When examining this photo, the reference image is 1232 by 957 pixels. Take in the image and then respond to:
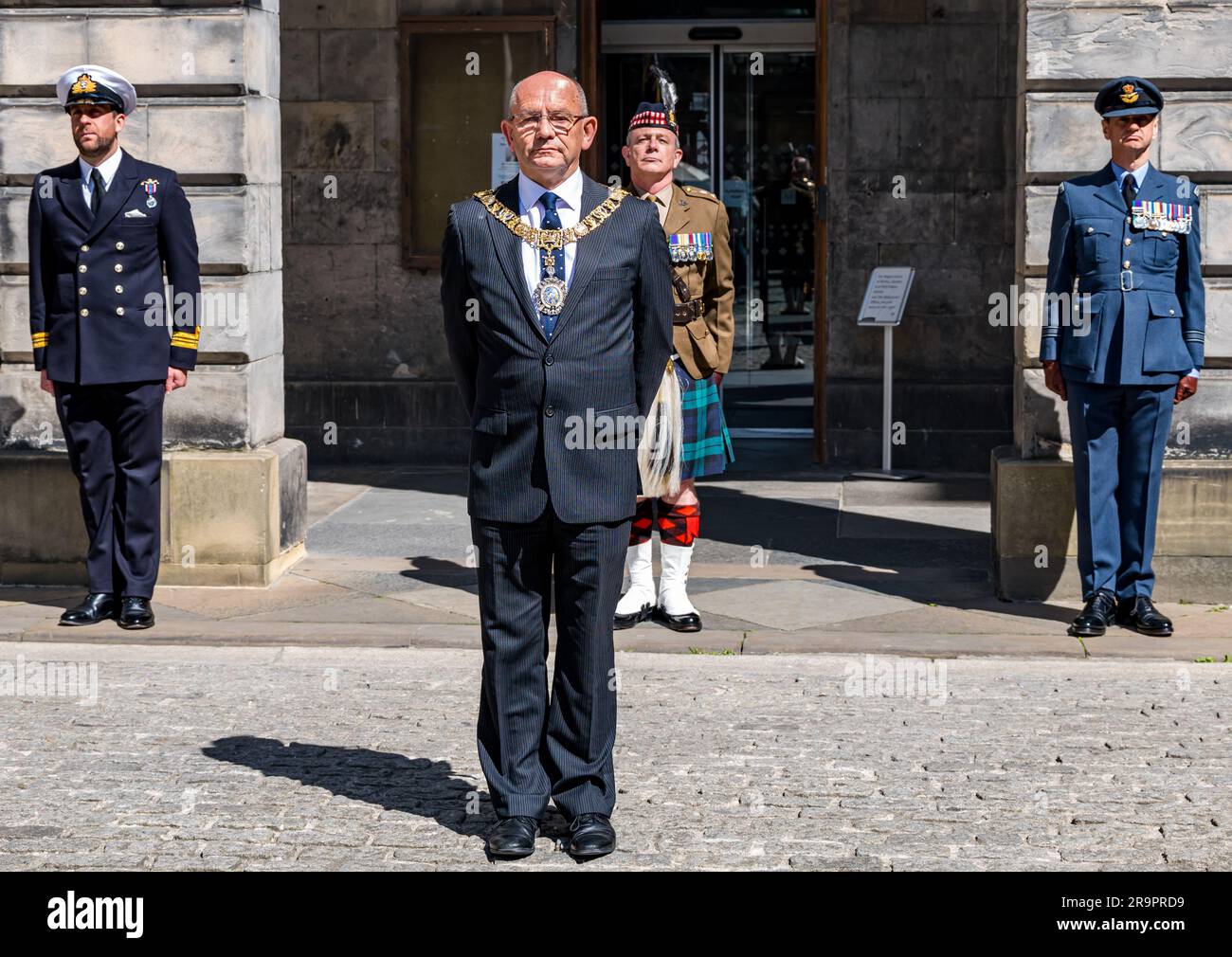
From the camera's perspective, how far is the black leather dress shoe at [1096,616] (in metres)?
8.23

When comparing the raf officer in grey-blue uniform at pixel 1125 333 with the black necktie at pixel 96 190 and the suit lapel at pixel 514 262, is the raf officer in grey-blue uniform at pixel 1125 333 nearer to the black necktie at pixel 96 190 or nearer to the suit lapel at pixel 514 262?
the suit lapel at pixel 514 262

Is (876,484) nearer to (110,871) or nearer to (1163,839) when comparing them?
(1163,839)

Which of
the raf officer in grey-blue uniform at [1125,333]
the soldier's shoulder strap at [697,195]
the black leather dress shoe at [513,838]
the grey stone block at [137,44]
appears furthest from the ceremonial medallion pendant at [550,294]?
the grey stone block at [137,44]

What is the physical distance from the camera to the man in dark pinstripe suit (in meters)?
5.39

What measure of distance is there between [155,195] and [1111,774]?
4.83 metres

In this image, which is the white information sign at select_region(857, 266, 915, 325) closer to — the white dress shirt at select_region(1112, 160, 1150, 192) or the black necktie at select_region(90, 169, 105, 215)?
the white dress shirt at select_region(1112, 160, 1150, 192)

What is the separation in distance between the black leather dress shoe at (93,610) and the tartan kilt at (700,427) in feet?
8.34

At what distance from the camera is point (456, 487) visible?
1270 centimetres

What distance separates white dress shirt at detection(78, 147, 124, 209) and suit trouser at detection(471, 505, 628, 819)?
3825 millimetres

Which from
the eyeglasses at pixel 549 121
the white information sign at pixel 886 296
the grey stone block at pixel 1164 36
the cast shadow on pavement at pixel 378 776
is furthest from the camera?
the white information sign at pixel 886 296

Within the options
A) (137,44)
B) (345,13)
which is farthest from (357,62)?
(137,44)

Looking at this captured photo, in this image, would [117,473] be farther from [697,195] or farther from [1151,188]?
[1151,188]

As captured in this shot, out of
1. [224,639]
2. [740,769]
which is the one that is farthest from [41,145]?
[740,769]

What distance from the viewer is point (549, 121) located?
17.5ft
